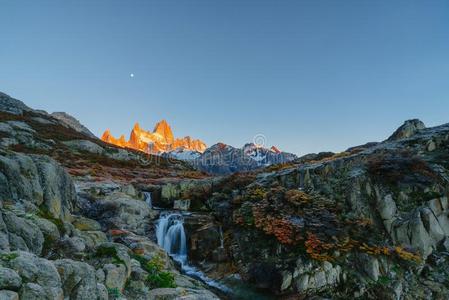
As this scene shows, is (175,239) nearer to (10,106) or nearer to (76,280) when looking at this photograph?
(76,280)

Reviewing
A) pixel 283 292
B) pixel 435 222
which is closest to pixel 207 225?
pixel 283 292

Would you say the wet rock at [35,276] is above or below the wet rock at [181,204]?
below

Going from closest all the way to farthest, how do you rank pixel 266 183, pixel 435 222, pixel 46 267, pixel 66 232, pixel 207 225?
1. pixel 46 267
2. pixel 66 232
3. pixel 435 222
4. pixel 207 225
5. pixel 266 183

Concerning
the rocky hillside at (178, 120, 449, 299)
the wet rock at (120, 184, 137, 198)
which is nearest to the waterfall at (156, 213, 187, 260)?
the rocky hillside at (178, 120, 449, 299)

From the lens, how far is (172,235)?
23453 millimetres

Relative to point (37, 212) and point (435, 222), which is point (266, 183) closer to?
point (435, 222)

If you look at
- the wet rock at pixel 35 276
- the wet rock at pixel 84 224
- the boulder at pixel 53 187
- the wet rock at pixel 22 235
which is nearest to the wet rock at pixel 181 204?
the boulder at pixel 53 187

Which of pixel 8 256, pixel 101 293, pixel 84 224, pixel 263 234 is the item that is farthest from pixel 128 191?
pixel 8 256

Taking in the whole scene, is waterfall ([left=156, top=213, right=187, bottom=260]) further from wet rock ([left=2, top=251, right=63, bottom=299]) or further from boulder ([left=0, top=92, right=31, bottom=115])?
boulder ([left=0, top=92, right=31, bottom=115])

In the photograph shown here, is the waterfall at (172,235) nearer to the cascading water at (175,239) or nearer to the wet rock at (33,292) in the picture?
the cascading water at (175,239)

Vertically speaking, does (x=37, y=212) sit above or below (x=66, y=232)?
above

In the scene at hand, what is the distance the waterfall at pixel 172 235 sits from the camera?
22.2 meters

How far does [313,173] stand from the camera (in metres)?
23.8

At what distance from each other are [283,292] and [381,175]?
11.3 m
